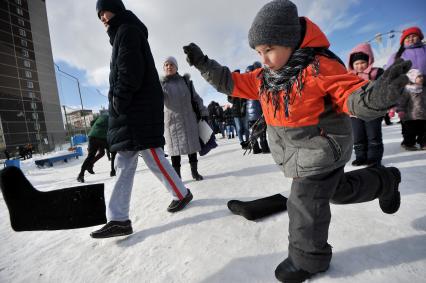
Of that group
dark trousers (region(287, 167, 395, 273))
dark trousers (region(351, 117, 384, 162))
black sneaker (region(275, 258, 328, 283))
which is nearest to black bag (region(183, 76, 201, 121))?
dark trousers (region(351, 117, 384, 162))

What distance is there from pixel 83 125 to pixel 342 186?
940 inches

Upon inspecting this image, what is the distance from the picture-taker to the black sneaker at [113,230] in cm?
194

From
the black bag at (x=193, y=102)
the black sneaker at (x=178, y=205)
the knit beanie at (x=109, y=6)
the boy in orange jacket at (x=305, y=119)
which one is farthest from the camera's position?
the black bag at (x=193, y=102)

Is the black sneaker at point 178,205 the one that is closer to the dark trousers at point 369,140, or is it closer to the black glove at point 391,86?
the black glove at point 391,86

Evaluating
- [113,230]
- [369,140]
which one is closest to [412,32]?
[369,140]

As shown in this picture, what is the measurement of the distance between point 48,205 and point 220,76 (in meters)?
1.33

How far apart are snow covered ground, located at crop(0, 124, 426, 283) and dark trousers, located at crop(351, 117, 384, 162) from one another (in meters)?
0.57

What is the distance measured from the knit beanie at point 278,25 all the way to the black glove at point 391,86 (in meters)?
0.51

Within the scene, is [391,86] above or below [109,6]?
below

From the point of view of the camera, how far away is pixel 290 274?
1.26 m

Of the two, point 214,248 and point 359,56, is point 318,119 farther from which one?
point 359,56

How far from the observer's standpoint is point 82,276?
5.09 feet

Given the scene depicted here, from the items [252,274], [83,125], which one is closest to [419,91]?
[252,274]

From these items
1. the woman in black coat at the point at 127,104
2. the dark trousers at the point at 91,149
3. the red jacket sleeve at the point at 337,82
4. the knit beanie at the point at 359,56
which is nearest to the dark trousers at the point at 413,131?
the knit beanie at the point at 359,56
